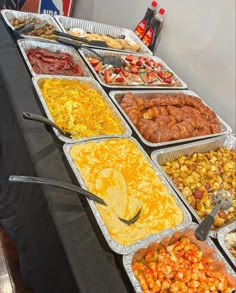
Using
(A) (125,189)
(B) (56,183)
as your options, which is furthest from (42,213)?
(A) (125,189)

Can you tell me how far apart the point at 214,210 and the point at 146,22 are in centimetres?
174

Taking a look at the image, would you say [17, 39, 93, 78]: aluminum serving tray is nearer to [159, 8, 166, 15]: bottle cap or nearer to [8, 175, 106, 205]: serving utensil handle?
[159, 8, 166, 15]: bottle cap

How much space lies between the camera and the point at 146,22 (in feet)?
7.35

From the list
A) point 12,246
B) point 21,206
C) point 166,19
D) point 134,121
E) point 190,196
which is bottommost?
point 12,246

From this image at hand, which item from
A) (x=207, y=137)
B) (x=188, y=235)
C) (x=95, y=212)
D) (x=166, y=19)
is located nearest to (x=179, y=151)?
(x=207, y=137)

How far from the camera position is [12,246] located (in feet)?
5.18

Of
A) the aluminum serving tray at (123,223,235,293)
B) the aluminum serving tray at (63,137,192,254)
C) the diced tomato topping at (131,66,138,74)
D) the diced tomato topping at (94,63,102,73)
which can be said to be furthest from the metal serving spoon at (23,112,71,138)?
the diced tomato topping at (131,66,138,74)

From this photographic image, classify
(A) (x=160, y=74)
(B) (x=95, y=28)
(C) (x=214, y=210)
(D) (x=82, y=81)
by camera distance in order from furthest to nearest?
(B) (x=95, y=28) → (A) (x=160, y=74) → (D) (x=82, y=81) → (C) (x=214, y=210)

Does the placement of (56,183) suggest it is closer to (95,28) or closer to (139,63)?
(139,63)

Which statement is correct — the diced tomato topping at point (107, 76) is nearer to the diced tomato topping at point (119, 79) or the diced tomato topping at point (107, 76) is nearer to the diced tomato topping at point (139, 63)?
the diced tomato topping at point (119, 79)

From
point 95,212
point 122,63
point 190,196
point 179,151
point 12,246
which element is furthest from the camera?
point 122,63

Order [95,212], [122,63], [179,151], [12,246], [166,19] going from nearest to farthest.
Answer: [95,212] → [179,151] → [12,246] → [122,63] → [166,19]

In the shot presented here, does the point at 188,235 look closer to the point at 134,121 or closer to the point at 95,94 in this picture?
the point at 134,121

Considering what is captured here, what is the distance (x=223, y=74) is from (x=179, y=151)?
0.67 meters
